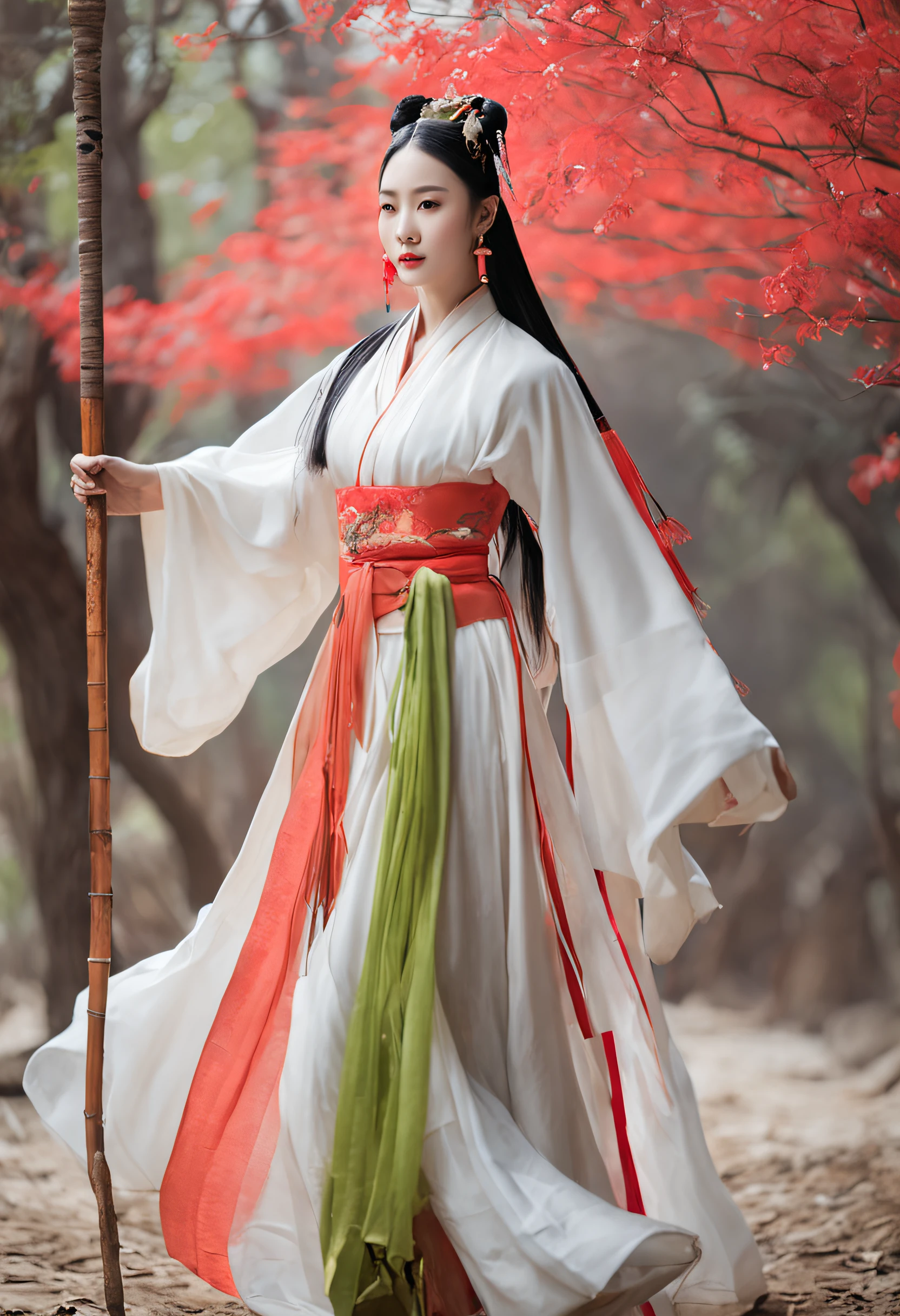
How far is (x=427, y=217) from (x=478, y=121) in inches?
7.3

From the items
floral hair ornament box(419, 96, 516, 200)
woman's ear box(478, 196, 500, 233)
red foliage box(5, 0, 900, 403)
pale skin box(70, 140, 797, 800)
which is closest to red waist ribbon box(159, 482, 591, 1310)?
pale skin box(70, 140, 797, 800)

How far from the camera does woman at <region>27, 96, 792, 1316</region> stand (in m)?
1.69

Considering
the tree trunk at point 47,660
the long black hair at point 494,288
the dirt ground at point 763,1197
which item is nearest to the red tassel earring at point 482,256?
the long black hair at point 494,288

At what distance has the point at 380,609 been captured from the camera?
74.2 inches

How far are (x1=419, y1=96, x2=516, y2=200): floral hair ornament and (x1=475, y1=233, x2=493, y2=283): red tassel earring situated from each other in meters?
0.09

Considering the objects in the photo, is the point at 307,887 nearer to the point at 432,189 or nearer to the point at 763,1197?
the point at 432,189

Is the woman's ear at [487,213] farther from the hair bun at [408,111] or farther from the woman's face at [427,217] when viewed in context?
the hair bun at [408,111]

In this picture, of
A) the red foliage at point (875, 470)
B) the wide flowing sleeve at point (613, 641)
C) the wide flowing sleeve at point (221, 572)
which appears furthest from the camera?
the red foliage at point (875, 470)

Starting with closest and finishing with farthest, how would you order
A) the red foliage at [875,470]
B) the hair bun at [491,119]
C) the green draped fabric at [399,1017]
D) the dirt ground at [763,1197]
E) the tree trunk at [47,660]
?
the green draped fabric at [399,1017] → the hair bun at [491,119] → the dirt ground at [763,1197] → the red foliage at [875,470] → the tree trunk at [47,660]

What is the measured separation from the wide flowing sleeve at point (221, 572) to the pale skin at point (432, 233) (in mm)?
209

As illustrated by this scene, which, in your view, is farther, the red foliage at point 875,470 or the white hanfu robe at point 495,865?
the red foliage at point 875,470

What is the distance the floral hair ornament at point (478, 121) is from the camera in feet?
6.12

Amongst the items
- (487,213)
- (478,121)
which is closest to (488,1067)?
(487,213)

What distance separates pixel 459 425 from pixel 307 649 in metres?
2.62
